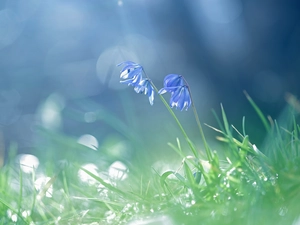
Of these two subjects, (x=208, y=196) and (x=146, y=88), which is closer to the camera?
(x=208, y=196)

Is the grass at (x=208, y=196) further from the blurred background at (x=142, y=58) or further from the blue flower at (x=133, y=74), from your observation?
the blurred background at (x=142, y=58)

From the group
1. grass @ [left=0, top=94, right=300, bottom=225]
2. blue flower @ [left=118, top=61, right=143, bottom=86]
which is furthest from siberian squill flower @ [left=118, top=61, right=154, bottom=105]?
grass @ [left=0, top=94, right=300, bottom=225]

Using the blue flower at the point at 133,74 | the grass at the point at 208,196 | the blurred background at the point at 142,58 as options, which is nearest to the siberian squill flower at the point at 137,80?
the blue flower at the point at 133,74

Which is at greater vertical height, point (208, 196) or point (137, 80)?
point (137, 80)

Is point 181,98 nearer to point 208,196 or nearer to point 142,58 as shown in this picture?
point 208,196

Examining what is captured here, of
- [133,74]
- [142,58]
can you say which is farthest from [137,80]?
[142,58]
